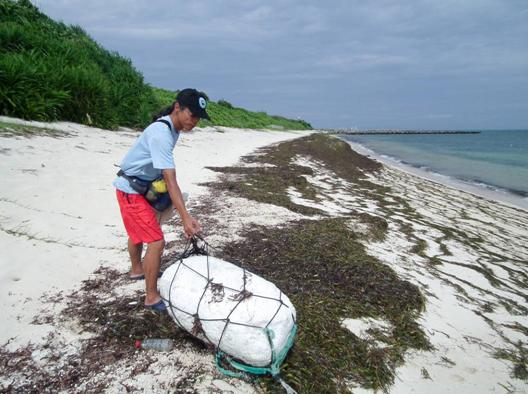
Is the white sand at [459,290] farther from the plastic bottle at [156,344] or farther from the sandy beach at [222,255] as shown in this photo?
the plastic bottle at [156,344]

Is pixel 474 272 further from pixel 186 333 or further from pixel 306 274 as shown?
pixel 186 333

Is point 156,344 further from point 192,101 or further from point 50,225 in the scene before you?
point 50,225

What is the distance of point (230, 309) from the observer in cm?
224

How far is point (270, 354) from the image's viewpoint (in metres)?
2.17

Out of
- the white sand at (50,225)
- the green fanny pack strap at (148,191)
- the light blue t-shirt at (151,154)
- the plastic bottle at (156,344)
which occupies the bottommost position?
the plastic bottle at (156,344)

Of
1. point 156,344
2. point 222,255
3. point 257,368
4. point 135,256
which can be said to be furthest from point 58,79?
point 257,368

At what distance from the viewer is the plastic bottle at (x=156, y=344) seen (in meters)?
2.47

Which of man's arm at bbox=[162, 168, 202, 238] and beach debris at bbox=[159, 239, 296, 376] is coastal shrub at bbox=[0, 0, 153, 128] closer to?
man's arm at bbox=[162, 168, 202, 238]

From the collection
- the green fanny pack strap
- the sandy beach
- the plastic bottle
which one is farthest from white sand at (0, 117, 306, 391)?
the green fanny pack strap

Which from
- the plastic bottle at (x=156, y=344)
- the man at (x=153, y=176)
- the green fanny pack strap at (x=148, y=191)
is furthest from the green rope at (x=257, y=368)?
the green fanny pack strap at (x=148, y=191)

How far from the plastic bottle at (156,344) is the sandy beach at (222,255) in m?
0.05

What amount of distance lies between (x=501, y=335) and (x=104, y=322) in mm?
3697

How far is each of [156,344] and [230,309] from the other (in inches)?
27.9

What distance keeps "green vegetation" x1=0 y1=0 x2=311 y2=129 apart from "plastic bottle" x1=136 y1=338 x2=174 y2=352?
31.5 ft
